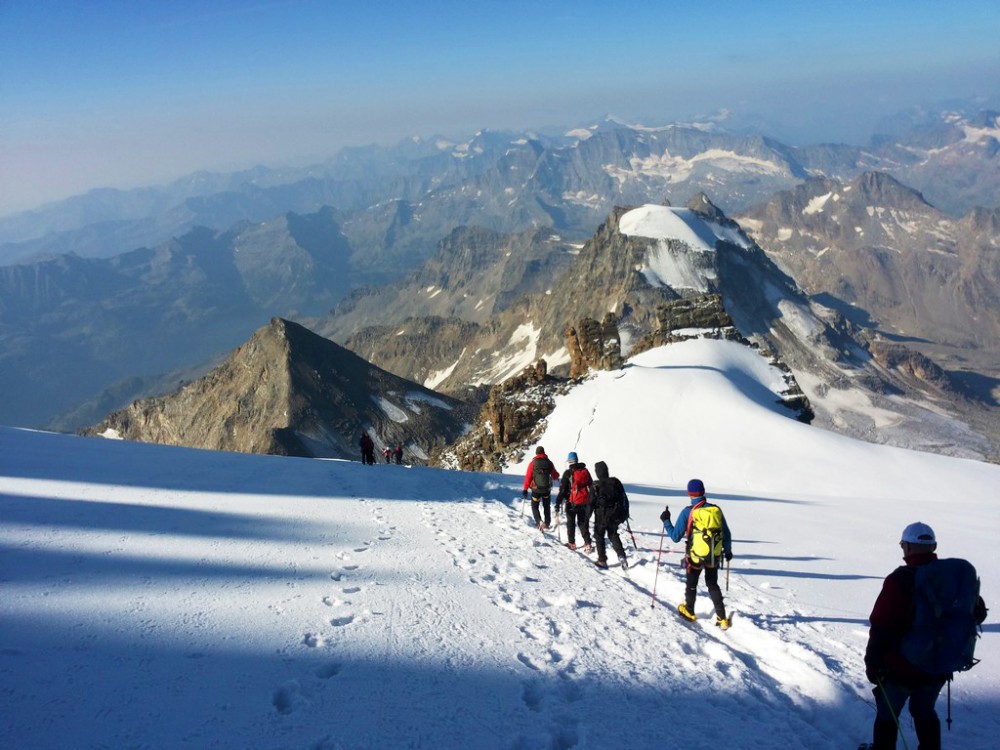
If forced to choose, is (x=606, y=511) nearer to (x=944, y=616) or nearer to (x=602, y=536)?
(x=602, y=536)

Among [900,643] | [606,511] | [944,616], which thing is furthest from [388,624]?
[944,616]

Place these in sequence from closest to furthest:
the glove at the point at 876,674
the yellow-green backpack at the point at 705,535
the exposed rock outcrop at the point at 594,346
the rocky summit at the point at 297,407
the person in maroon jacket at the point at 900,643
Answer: the person in maroon jacket at the point at 900,643, the glove at the point at 876,674, the yellow-green backpack at the point at 705,535, the exposed rock outcrop at the point at 594,346, the rocky summit at the point at 297,407

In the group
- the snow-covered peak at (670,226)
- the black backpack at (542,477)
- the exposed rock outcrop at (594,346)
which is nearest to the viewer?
the black backpack at (542,477)

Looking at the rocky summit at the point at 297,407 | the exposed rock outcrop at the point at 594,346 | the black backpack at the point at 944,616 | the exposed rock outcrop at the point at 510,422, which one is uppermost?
the black backpack at the point at 944,616

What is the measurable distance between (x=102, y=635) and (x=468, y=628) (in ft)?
13.8

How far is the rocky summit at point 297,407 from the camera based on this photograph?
80062 mm

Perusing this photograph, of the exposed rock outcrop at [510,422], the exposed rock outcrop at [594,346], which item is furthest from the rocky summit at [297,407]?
the exposed rock outcrop at [594,346]

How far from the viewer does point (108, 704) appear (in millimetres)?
5266

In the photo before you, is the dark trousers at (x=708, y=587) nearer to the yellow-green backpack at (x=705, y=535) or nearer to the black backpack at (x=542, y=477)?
the yellow-green backpack at (x=705, y=535)

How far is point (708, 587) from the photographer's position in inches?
355

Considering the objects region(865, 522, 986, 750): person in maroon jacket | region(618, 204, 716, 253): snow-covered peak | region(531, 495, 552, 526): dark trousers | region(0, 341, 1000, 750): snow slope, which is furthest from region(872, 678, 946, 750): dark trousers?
region(618, 204, 716, 253): snow-covered peak

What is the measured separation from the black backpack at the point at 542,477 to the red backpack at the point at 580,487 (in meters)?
1.74

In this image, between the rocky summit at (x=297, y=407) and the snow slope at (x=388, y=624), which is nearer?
the snow slope at (x=388, y=624)

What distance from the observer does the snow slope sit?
555 cm
